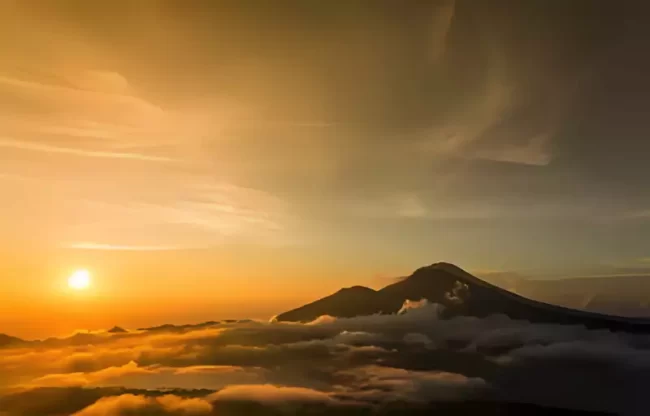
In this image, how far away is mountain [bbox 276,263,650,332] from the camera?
12.9 feet

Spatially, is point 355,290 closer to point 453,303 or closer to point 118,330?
point 453,303

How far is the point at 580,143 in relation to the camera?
12.6 ft

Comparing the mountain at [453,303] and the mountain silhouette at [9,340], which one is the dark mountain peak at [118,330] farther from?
the mountain at [453,303]

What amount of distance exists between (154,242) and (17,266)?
2.80 feet

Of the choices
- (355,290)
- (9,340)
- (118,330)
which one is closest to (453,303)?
(355,290)

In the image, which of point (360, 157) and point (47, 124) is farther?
point (360, 157)

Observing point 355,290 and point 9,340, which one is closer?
point 9,340

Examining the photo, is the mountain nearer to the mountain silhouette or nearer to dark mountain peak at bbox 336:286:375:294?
dark mountain peak at bbox 336:286:375:294

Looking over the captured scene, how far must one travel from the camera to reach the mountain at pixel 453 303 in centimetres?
392

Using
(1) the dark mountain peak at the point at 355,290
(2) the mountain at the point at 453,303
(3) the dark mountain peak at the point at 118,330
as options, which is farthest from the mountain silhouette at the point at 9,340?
(1) the dark mountain peak at the point at 355,290

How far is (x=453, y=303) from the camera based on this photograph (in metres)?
4.01

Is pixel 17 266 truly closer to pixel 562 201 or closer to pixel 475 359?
pixel 475 359

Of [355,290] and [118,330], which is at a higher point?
[355,290]

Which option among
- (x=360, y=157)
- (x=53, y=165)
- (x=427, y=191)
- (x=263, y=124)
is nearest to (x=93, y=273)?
(x=53, y=165)
